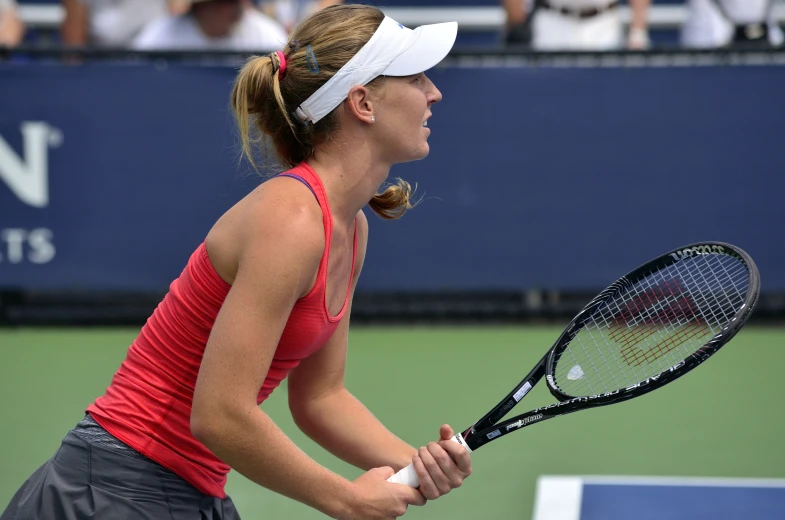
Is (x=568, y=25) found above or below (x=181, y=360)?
above

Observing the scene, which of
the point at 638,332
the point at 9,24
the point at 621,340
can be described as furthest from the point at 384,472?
the point at 9,24

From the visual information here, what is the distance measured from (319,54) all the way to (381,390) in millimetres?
3276

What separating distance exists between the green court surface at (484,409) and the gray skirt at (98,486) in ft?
5.56

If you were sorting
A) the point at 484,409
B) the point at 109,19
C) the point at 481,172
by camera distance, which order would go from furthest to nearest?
the point at 109,19 < the point at 481,172 < the point at 484,409

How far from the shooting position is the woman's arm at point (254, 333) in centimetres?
206

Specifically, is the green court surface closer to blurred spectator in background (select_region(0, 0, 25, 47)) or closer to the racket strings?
the racket strings

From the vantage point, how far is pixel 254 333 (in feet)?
6.79

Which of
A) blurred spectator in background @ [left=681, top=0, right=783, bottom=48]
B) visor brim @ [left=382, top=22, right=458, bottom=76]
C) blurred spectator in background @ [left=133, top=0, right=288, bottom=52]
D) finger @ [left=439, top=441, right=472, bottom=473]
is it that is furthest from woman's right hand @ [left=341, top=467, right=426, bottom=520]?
blurred spectator in background @ [left=681, top=0, right=783, bottom=48]

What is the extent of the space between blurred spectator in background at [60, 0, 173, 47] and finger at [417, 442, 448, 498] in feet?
16.2

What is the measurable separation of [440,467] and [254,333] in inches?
21.5

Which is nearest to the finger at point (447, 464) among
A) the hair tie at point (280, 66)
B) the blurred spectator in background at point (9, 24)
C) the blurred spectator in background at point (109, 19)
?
the hair tie at point (280, 66)

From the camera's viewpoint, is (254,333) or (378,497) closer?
(254,333)

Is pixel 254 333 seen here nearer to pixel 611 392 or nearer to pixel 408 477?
pixel 408 477

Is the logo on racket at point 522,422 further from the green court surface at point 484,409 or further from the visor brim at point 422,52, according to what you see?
the green court surface at point 484,409
